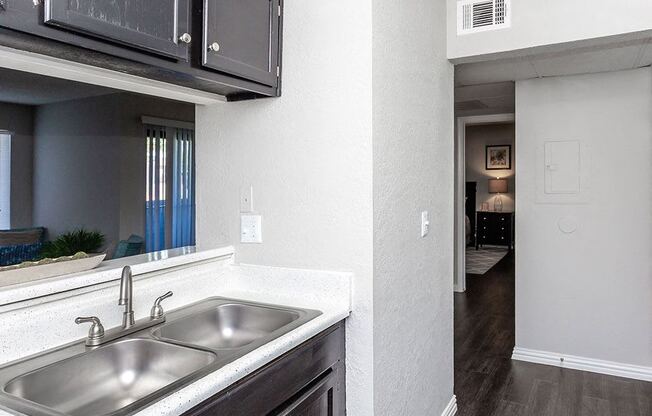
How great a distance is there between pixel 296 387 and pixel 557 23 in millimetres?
2066

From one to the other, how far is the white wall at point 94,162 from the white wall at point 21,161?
39 mm

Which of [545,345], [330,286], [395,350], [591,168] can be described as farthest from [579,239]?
[330,286]

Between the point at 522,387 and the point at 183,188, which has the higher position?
the point at 183,188

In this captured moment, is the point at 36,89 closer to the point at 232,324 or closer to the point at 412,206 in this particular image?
the point at 232,324

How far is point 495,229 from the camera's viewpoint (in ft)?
31.9

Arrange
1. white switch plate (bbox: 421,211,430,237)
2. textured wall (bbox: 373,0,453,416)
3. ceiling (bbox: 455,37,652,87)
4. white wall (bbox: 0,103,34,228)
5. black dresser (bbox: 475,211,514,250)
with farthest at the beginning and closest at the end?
1. black dresser (bbox: 475,211,514,250)
2. ceiling (bbox: 455,37,652,87)
3. white switch plate (bbox: 421,211,430,237)
4. white wall (bbox: 0,103,34,228)
5. textured wall (bbox: 373,0,453,416)

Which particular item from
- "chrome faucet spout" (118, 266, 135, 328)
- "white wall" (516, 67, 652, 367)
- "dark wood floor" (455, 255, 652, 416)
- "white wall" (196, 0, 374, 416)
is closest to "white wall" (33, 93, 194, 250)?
"white wall" (196, 0, 374, 416)

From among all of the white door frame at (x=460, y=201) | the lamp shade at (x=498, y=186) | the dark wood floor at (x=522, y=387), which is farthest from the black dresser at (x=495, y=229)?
the dark wood floor at (x=522, y=387)

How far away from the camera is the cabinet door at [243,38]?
4.93 feet

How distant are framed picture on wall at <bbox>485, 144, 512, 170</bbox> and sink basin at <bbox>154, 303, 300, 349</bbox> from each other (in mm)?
9136

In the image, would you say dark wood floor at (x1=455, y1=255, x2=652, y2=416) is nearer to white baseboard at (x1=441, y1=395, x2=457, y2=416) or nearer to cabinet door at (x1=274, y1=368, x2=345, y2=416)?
white baseboard at (x1=441, y1=395, x2=457, y2=416)

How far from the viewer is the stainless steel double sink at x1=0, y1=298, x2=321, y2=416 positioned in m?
1.11

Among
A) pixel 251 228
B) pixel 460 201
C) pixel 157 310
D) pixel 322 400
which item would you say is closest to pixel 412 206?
pixel 251 228

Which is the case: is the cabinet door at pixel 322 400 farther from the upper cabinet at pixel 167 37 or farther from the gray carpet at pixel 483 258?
the gray carpet at pixel 483 258
